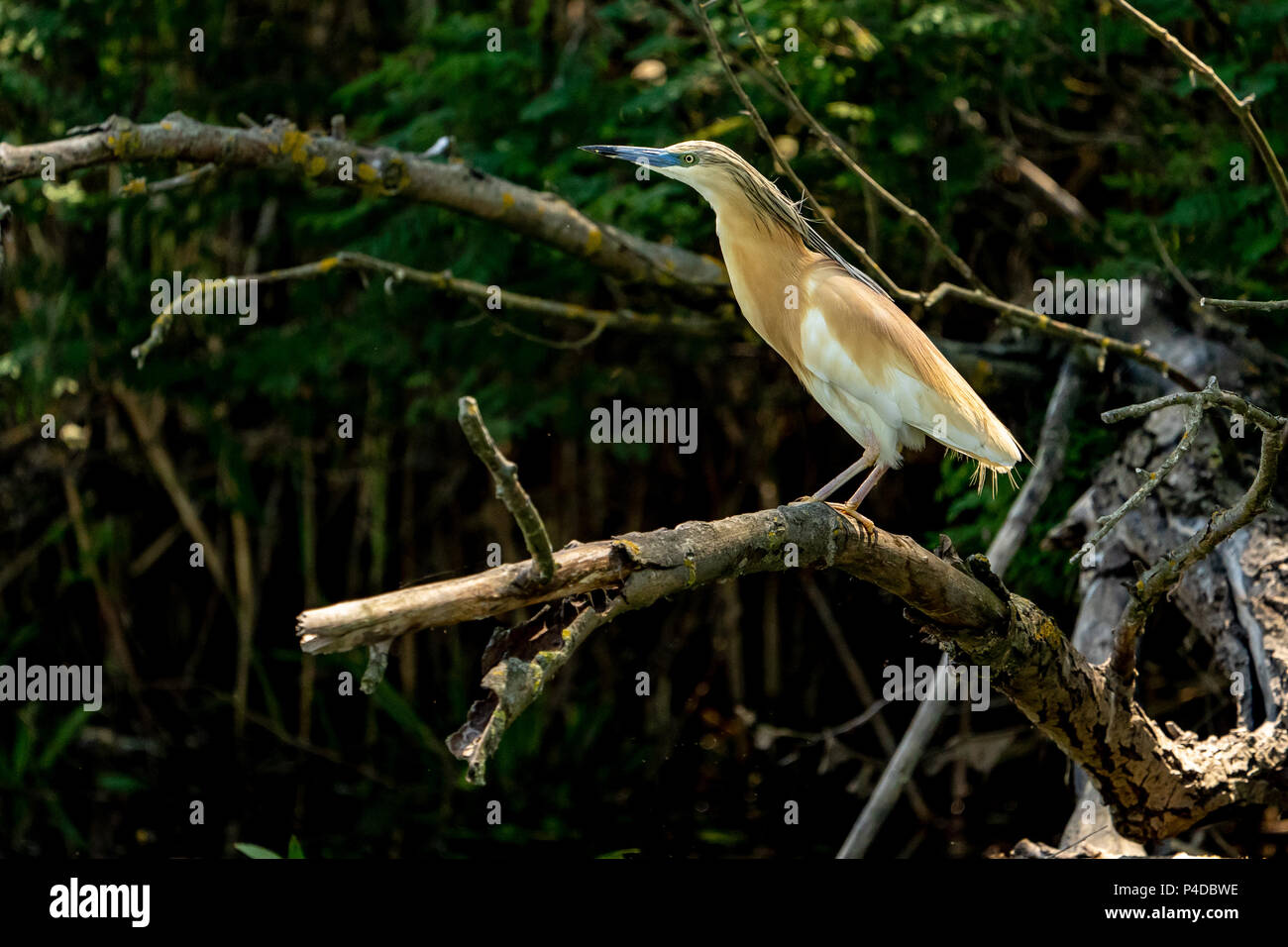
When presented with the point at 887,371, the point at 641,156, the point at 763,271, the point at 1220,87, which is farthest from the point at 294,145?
the point at 1220,87

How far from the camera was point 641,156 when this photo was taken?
300 cm

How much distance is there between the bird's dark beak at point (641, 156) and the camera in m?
2.99

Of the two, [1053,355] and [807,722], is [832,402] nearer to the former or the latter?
[1053,355]

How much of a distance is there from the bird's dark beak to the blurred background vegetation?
1.11m

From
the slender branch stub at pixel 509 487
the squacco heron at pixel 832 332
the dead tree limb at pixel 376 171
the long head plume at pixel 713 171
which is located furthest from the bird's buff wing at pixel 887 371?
the slender branch stub at pixel 509 487

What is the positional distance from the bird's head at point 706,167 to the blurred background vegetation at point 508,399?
106cm

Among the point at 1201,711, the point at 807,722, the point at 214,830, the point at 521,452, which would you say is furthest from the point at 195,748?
the point at 1201,711

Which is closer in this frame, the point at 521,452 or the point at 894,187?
the point at 894,187

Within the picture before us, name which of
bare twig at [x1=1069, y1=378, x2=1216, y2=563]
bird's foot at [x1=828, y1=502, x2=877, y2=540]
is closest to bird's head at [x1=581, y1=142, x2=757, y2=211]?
bird's foot at [x1=828, y1=502, x2=877, y2=540]

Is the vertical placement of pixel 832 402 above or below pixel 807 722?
above

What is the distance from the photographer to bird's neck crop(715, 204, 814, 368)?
10.2ft

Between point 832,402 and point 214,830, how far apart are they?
424 centimetres

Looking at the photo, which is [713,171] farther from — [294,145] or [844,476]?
[294,145]
